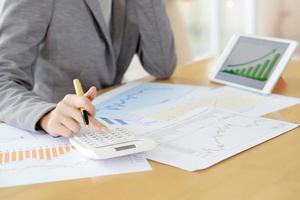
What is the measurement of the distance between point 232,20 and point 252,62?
1.89 meters

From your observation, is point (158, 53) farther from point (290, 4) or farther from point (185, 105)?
point (290, 4)

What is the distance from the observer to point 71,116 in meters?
0.82

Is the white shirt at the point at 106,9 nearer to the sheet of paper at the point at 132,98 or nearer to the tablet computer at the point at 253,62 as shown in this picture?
the sheet of paper at the point at 132,98

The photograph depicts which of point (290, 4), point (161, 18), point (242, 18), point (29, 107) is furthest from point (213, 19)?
point (29, 107)

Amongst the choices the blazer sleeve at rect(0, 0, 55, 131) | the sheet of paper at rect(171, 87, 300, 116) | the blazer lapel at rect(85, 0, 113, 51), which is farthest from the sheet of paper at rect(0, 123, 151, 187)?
the blazer lapel at rect(85, 0, 113, 51)

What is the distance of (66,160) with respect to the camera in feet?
2.51

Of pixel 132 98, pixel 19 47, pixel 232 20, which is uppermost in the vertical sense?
pixel 19 47

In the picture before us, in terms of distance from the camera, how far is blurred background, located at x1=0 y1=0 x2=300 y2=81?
2811mm

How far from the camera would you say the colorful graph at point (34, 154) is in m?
0.78

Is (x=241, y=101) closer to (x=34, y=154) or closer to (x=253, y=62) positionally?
(x=253, y=62)

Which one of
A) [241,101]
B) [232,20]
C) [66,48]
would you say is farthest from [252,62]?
[232,20]

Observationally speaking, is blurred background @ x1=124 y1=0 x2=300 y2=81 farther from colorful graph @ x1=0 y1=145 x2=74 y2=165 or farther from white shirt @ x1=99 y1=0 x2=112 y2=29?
colorful graph @ x1=0 y1=145 x2=74 y2=165

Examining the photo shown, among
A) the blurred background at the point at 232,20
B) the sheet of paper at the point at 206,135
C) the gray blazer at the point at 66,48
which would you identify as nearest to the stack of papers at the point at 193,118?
the sheet of paper at the point at 206,135

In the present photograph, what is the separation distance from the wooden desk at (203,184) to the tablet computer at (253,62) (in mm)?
347
